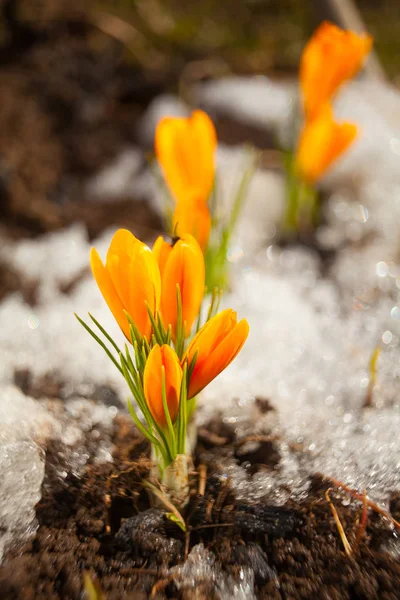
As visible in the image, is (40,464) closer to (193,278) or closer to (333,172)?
(193,278)

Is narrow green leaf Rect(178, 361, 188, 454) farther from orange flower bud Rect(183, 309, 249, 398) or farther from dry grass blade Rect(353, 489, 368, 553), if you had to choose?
dry grass blade Rect(353, 489, 368, 553)

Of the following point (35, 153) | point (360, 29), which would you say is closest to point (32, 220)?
point (35, 153)

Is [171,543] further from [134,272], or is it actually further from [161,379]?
[134,272]

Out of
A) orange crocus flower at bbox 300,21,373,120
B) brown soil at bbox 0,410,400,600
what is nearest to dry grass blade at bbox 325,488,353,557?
brown soil at bbox 0,410,400,600

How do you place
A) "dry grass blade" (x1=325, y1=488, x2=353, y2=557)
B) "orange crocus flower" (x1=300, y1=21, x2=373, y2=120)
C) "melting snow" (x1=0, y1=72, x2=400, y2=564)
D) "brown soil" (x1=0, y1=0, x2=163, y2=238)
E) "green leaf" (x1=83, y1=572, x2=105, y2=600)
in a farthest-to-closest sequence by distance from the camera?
"brown soil" (x1=0, y1=0, x2=163, y2=238) → "orange crocus flower" (x1=300, y1=21, x2=373, y2=120) → "melting snow" (x1=0, y1=72, x2=400, y2=564) → "dry grass blade" (x1=325, y1=488, x2=353, y2=557) → "green leaf" (x1=83, y1=572, x2=105, y2=600)

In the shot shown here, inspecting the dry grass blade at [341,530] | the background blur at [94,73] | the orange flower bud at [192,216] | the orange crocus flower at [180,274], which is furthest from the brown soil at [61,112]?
the dry grass blade at [341,530]

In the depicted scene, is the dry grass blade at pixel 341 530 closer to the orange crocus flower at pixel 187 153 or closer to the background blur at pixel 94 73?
the orange crocus flower at pixel 187 153

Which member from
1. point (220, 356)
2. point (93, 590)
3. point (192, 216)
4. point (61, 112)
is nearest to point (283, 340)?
point (192, 216)

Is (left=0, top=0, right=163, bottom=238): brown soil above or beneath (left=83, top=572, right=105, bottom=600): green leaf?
above
